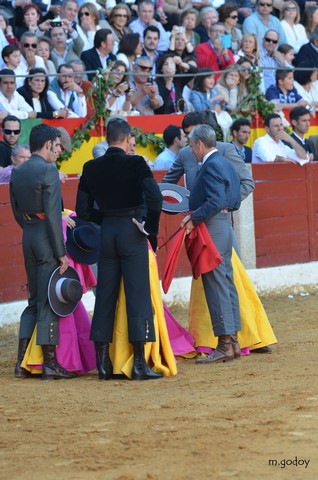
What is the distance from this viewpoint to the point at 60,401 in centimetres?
692

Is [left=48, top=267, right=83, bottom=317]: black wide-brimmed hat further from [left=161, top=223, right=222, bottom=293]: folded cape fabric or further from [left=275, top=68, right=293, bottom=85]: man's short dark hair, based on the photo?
[left=275, top=68, right=293, bottom=85]: man's short dark hair

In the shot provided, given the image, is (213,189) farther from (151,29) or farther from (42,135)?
(151,29)

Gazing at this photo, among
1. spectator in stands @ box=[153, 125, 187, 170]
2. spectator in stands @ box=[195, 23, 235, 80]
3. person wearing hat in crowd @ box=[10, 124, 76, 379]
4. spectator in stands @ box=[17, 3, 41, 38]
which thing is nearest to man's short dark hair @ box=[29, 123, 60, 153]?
person wearing hat in crowd @ box=[10, 124, 76, 379]

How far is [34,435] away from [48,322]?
1.77 m

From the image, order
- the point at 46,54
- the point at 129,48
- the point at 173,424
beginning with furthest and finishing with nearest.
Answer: the point at 129,48 < the point at 46,54 < the point at 173,424

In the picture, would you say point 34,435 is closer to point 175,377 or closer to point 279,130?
point 175,377

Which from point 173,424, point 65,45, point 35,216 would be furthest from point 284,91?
point 173,424

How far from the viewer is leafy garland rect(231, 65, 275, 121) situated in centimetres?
1346

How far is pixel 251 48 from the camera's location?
47.5ft

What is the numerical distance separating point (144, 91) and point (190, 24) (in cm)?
233

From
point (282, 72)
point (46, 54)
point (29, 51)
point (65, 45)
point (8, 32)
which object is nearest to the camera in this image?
point (29, 51)

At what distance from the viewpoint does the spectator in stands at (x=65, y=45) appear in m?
12.8

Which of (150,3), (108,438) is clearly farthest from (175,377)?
(150,3)

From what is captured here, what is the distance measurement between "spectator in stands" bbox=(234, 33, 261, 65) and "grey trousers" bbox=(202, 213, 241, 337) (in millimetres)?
6810
